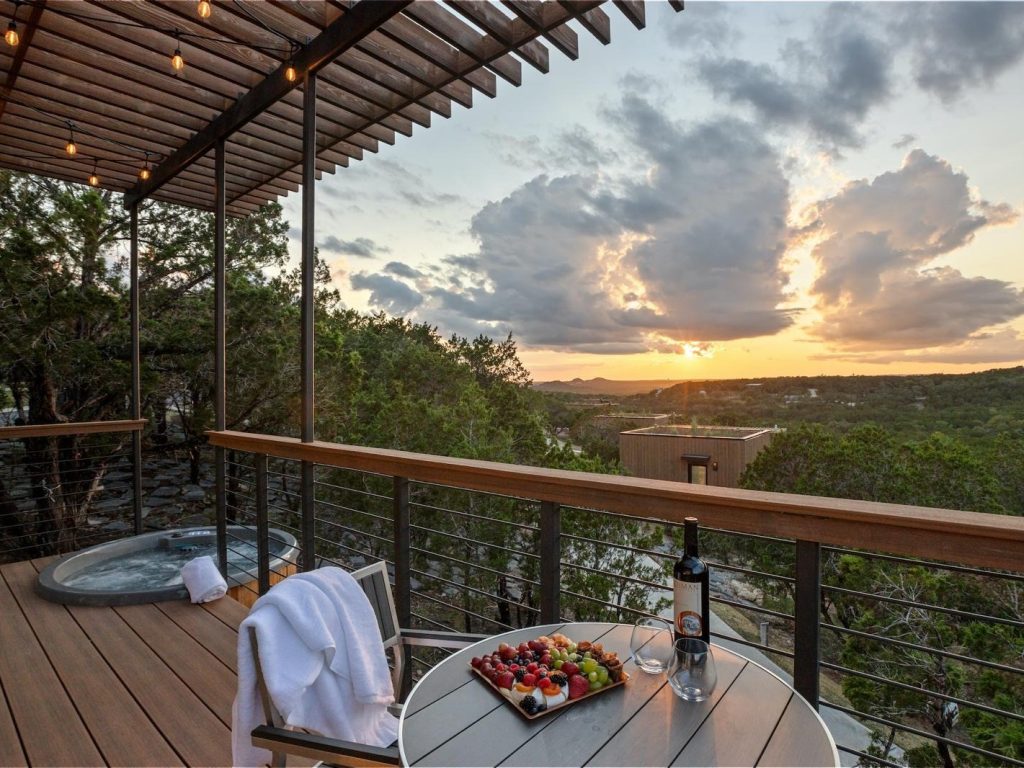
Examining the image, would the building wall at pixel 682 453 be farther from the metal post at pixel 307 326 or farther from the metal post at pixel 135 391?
the metal post at pixel 307 326

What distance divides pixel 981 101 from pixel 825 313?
6.95 meters

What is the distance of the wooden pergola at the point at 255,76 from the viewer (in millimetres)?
2332

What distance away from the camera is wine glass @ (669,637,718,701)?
1100 millimetres

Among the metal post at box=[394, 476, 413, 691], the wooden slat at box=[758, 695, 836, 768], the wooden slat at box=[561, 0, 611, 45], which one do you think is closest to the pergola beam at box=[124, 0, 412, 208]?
the wooden slat at box=[561, 0, 611, 45]

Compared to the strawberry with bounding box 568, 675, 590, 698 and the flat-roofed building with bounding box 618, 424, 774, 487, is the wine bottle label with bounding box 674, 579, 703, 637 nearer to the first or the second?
the strawberry with bounding box 568, 675, 590, 698

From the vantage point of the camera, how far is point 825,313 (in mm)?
11469

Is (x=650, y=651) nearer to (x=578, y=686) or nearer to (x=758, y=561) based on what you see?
(x=578, y=686)

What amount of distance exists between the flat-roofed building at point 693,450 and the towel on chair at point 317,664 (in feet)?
38.7

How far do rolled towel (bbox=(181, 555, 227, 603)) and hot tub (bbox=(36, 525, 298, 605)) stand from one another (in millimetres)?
116

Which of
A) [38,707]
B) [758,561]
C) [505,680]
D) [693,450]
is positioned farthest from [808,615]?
[693,450]

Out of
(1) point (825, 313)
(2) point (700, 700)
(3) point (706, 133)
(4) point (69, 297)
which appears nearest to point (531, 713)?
(2) point (700, 700)

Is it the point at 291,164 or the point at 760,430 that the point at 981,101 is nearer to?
the point at 291,164

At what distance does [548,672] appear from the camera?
1126 mm

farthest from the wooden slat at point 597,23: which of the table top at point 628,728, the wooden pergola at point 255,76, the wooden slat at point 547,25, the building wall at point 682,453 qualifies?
the building wall at point 682,453
